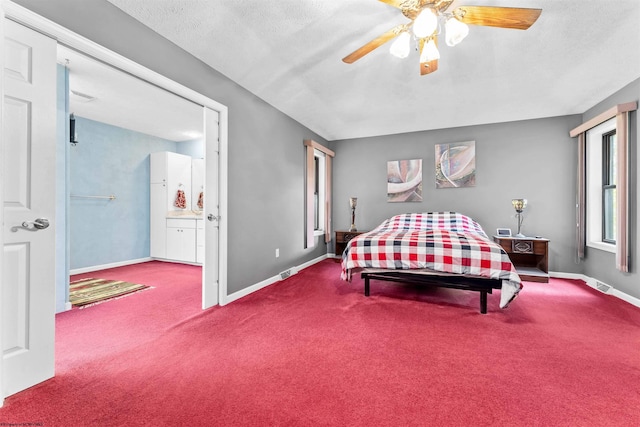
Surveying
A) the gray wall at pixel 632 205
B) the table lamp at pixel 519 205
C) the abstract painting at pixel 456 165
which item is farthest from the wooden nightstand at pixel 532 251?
the abstract painting at pixel 456 165

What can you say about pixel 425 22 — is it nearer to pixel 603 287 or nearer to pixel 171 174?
pixel 603 287

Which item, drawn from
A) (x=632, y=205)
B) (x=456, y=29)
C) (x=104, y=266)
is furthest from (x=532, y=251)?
(x=104, y=266)

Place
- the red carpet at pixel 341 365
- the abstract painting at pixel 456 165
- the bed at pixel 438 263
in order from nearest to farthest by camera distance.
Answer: the red carpet at pixel 341 365, the bed at pixel 438 263, the abstract painting at pixel 456 165

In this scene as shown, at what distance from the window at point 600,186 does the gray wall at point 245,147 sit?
4.08 meters

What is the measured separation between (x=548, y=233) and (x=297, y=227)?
3881 millimetres

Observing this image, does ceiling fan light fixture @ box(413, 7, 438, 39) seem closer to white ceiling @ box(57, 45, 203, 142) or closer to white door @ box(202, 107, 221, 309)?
white door @ box(202, 107, 221, 309)

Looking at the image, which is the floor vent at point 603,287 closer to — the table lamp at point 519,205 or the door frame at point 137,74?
the table lamp at point 519,205

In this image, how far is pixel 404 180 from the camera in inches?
195

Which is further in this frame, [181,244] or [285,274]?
[181,244]

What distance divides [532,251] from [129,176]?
663cm

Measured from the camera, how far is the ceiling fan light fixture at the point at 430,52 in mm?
1892

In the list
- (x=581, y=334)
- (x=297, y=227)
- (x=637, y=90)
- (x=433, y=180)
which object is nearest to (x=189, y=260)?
(x=297, y=227)

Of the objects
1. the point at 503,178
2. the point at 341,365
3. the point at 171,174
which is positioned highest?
the point at 171,174

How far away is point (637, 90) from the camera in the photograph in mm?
2910
